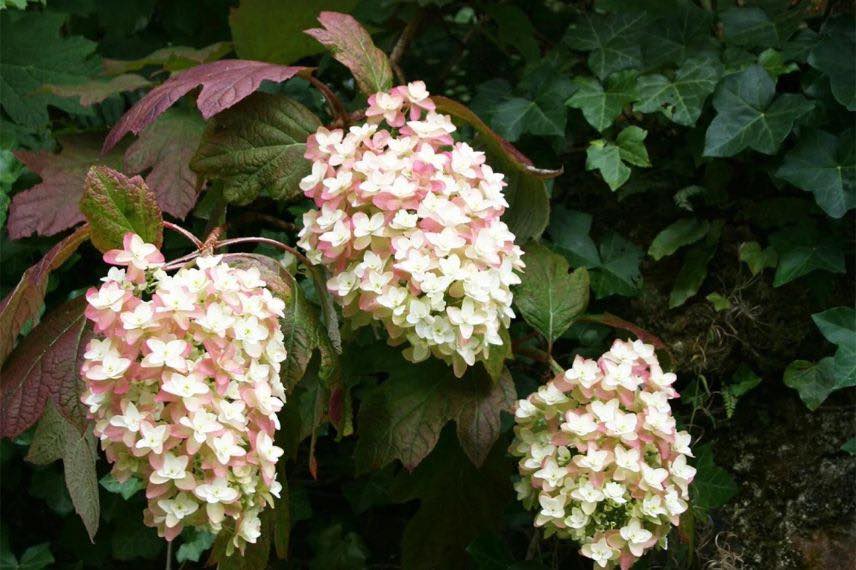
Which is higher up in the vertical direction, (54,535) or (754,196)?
(754,196)

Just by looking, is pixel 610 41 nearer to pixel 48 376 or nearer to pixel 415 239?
pixel 415 239

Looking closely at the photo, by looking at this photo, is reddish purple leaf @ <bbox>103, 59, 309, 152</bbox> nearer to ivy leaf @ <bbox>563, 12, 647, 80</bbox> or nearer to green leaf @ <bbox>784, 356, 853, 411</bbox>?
ivy leaf @ <bbox>563, 12, 647, 80</bbox>

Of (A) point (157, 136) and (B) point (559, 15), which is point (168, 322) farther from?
(B) point (559, 15)

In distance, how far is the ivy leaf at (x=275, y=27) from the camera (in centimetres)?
164

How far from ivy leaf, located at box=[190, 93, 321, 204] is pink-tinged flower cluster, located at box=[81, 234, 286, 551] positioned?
31cm

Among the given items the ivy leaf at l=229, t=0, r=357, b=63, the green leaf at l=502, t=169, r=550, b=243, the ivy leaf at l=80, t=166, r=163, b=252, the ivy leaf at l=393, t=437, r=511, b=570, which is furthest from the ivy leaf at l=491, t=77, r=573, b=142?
the ivy leaf at l=80, t=166, r=163, b=252

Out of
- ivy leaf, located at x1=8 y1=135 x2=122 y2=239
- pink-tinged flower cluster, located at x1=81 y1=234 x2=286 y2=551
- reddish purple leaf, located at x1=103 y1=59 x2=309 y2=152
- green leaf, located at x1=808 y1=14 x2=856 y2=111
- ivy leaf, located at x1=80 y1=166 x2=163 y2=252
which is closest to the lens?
pink-tinged flower cluster, located at x1=81 y1=234 x2=286 y2=551

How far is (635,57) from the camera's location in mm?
1833

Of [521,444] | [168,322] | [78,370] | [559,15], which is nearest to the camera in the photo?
[168,322]

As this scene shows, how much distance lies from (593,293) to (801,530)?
1.75 ft

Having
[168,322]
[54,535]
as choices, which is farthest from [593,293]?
[54,535]

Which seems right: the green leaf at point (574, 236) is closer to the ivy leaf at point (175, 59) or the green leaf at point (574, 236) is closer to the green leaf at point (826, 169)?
the green leaf at point (826, 169)

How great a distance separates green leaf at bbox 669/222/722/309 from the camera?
1.76 m

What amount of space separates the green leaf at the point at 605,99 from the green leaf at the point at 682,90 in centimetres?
2
